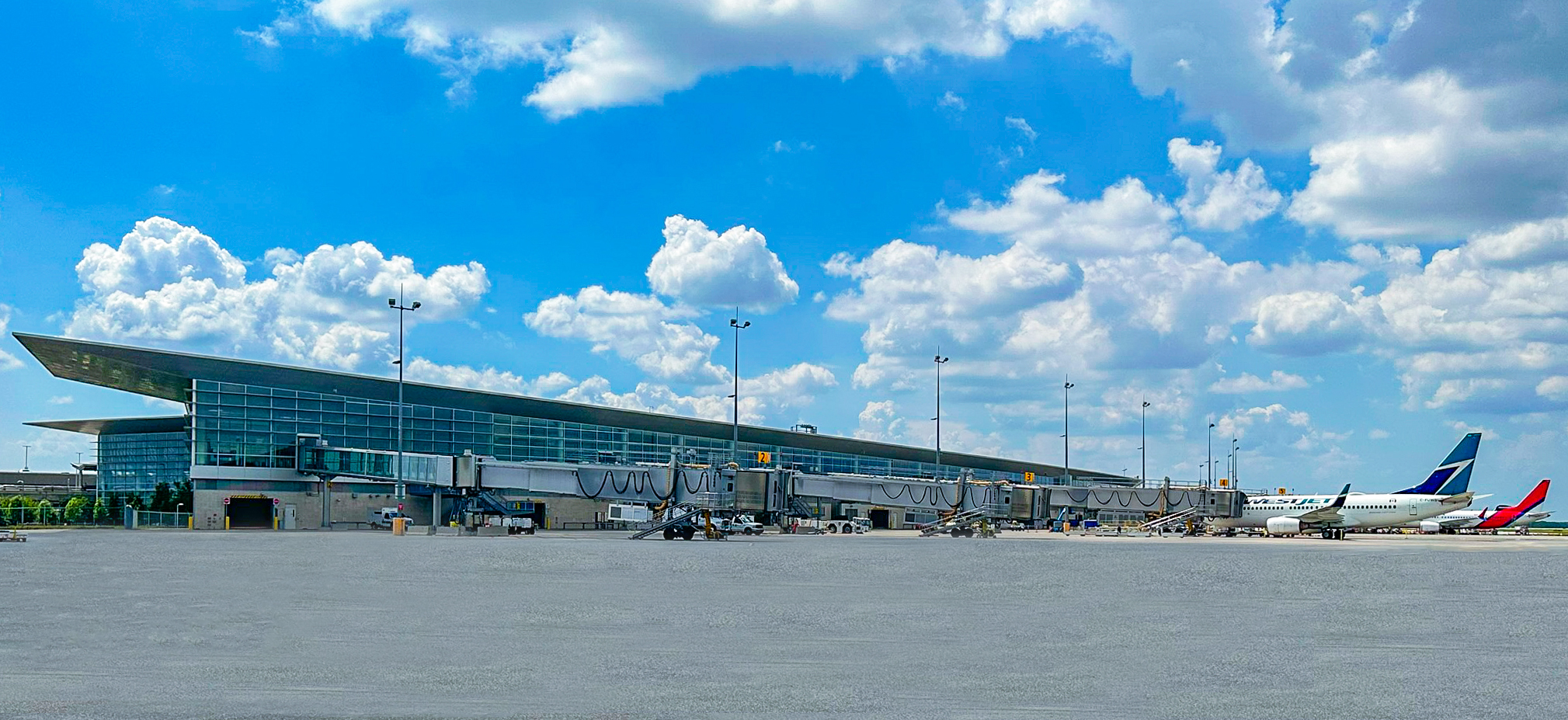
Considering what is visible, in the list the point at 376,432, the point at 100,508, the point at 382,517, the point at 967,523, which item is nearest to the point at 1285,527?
the point at 967,523

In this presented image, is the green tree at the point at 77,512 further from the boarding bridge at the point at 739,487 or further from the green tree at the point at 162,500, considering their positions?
the boarding bridge at the point at 739,487

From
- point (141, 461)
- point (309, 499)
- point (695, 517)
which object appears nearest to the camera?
point (695, 517)

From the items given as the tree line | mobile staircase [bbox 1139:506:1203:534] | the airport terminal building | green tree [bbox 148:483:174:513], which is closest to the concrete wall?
the airport terminal building

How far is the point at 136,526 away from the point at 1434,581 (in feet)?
313

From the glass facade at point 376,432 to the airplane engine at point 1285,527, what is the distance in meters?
39.0

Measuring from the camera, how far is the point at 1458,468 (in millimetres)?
101812

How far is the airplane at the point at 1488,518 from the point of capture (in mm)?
130250

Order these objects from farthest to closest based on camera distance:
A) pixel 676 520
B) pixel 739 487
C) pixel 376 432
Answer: pixel 376 432 < pixel 739 487 < pixel 676 520

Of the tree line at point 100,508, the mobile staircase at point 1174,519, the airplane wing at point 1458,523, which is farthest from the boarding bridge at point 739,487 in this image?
the airplane wing at point 1458,523

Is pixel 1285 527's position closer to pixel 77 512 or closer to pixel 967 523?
pixel 967 523

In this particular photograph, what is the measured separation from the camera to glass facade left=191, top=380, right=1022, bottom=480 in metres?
99.3

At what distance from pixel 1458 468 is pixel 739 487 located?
201ft

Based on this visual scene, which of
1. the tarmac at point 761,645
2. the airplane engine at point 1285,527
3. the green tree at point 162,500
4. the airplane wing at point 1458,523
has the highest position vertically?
the tarmac at point 761,645

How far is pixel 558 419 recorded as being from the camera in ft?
410
